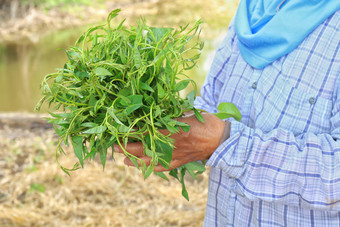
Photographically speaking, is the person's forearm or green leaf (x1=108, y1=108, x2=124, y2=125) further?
the person's forearm

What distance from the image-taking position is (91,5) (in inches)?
231

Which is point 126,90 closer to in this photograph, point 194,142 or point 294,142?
point 194,142

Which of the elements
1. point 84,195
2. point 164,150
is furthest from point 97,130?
point 84,195

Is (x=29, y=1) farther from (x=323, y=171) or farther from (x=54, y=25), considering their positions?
(x=323, y=171)

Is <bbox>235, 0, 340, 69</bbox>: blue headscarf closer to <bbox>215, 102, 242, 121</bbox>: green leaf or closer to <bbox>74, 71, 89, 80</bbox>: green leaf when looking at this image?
<bbox>215, 102, 242, 121</bbox>: green leaf

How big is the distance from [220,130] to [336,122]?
0.76 ft

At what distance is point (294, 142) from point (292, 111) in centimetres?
8

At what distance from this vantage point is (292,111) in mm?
887

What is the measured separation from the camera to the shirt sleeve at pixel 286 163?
811mm

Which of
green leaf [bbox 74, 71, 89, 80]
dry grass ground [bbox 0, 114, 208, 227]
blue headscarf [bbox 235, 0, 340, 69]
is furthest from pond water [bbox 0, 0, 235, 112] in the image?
green leaf [bbox 74, 71, 89, 80]

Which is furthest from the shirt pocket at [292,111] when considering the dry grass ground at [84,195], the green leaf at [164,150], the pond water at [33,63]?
the pond water at [33,63]

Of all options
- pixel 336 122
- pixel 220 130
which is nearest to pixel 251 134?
pixel 220 130

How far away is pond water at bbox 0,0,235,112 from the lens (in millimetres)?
3703

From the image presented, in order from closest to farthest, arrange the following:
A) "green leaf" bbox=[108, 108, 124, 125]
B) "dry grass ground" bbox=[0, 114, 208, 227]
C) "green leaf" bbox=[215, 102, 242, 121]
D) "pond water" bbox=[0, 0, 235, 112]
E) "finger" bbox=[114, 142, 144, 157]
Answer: "green leaf" bbox=[108, 108, 124, 125]
"finger" bbox=[114, 142, 144, 157]
"green leaf" bbox=[215, 102, 242, 121]
"dry grass ground" bbox=[0, 114, 208, 227]
"pond water" bbox=[0, 0, 235, 112]
